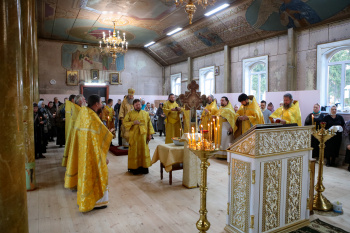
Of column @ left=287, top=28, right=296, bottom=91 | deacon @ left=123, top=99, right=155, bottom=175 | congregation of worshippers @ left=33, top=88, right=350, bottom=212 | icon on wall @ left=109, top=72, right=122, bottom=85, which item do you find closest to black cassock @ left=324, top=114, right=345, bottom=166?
congregation of worshippers @ left=33, top=88, right=350, bottom=212

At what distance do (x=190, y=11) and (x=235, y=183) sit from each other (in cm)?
403

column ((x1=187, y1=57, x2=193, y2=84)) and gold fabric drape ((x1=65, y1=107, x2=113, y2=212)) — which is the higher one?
column ((x1=187, y1=57, x2=193, y2=84))

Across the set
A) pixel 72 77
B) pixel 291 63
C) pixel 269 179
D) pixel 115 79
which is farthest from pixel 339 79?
pixel 72 77

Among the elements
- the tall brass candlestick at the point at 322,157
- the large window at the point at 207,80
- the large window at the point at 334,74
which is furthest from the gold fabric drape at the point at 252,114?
Result: the large window at the point at 207,80

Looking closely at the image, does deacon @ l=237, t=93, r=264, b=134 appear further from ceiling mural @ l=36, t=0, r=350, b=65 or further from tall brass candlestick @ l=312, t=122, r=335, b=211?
ceiling mural @ l=36, t=0, r=350, b=65

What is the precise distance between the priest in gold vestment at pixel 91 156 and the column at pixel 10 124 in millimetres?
1749

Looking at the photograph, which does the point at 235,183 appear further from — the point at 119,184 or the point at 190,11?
the point at 190,11

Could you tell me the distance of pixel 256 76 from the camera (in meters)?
10.7

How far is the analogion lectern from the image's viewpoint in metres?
2.75

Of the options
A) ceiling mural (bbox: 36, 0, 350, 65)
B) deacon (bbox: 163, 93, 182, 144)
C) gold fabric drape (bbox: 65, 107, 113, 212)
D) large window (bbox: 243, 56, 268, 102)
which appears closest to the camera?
gold fabric drape (bbox: 65, 107, 113, 212)

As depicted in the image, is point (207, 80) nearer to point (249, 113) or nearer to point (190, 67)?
point (190, 67)

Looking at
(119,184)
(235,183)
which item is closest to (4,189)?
(235,183)

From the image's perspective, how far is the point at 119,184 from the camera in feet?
16.5

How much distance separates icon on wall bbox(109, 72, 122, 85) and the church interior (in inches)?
2.6
